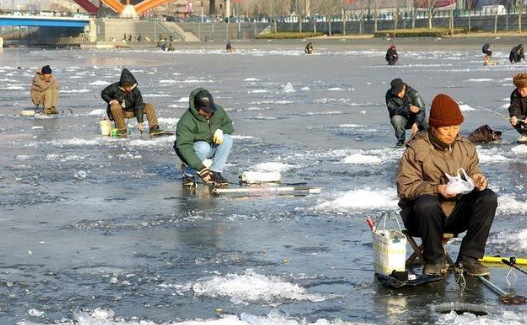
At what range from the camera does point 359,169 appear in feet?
44.7

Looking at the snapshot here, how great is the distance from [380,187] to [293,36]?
99730 mm

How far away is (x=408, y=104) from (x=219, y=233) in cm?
634

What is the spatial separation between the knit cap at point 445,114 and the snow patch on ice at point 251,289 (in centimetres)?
138

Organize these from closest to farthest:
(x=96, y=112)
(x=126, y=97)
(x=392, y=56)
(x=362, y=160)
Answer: (x=362, y=160)
(x=126, y=97)
(x=96, y=112)
(x=392, y=56)

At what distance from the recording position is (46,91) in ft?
74.7

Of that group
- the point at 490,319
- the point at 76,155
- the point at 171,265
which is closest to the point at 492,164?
the point at 76,155

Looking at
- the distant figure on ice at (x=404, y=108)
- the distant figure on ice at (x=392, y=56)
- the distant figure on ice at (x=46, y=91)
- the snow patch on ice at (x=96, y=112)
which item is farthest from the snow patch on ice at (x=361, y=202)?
the distant figure on ice at (x=392, y=56)

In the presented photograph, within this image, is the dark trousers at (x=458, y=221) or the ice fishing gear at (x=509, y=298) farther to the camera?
the dark trousers at (x=458, y=221)

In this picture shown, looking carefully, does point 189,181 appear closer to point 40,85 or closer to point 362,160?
point 362,160

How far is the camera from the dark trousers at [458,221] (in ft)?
24.4

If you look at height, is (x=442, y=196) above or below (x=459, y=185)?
below

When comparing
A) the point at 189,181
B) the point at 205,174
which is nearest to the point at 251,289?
the point at 205,174

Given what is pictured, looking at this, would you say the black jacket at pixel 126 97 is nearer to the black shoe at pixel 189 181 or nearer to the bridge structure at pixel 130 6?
the black shoe at pixel 189 181

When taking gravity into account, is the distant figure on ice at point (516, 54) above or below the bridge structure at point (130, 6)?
below
